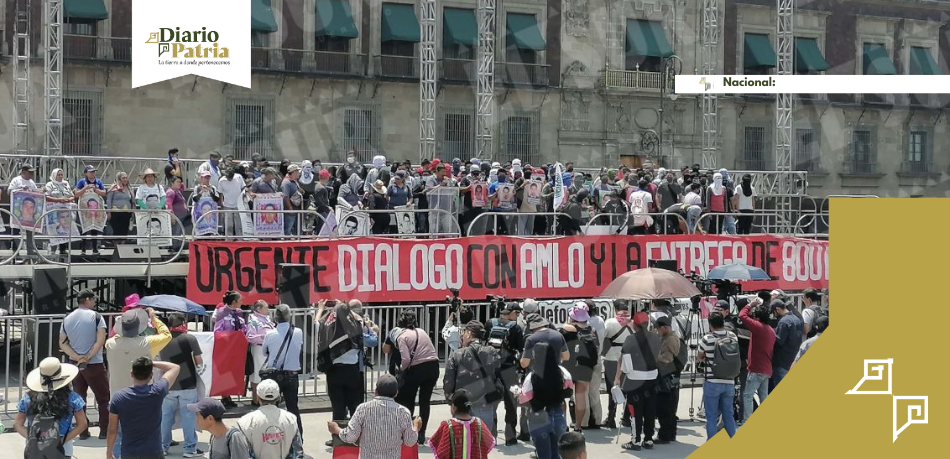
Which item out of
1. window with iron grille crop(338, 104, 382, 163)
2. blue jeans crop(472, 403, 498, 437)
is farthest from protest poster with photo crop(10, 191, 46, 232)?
window with iron grille crop(338, 104, 382, 163)

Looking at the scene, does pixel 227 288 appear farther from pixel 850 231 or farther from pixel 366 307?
pixel 850 231

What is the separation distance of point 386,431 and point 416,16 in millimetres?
29943

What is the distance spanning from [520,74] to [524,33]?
1.27 metres

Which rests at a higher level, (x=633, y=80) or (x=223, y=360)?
(x=633, y=80)

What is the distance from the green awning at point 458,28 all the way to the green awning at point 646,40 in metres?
5.48

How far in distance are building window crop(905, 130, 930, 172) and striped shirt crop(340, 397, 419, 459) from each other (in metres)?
42.8

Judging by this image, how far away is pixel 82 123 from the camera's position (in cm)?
3494

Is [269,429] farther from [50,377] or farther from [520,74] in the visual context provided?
[520,74]

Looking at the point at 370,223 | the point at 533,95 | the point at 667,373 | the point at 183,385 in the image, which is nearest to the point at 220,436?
the point at 183,385

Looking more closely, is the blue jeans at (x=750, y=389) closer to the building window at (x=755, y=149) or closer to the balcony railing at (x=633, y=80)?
the balcony railing at (x=633, y=80)

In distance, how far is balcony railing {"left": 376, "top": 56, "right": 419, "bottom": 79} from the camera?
38594 mm

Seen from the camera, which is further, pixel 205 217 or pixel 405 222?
Answer: pixel 405 222

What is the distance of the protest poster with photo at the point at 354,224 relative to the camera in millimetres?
19250

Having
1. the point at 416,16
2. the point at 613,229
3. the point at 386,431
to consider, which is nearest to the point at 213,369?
the point at 386,431
